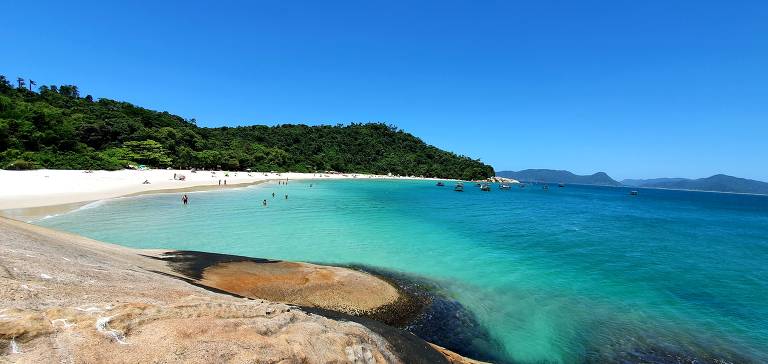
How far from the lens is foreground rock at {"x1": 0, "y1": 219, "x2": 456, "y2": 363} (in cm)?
382

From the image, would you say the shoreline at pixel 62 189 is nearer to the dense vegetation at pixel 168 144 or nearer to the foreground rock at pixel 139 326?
the dense vegetation at pixel 168 144

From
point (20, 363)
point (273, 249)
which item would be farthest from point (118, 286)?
point (273, 249)

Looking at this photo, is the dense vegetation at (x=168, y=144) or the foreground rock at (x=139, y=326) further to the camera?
the dense vegetation at (x=168, y=144)

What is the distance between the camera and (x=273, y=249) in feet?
61.4

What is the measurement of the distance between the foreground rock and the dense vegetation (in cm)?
5712

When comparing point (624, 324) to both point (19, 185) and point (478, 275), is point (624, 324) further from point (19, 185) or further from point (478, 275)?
point (19, 185)

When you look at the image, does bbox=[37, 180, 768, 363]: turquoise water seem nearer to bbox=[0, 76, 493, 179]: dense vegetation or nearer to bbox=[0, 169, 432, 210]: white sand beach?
bbox=[0, 169, 432, 210]: white sand beach

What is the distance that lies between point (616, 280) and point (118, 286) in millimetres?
19654

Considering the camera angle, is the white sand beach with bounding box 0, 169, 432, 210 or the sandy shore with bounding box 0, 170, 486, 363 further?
the white sand beach with bounding box 0, 169, 432, 210

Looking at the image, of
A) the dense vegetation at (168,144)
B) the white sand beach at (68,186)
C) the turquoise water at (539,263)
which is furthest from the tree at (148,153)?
the turquoise water at (539,263)

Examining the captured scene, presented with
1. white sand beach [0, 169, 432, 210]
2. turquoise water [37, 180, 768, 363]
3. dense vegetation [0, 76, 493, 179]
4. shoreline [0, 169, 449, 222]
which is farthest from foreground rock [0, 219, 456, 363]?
dense vegetation [0, 76, 493, 179]

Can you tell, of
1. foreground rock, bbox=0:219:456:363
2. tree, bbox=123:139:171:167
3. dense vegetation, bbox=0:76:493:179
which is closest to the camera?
foreground rock, bbox=0:219:456:363

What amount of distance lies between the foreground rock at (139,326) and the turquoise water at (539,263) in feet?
19.3

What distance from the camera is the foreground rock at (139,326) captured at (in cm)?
382
